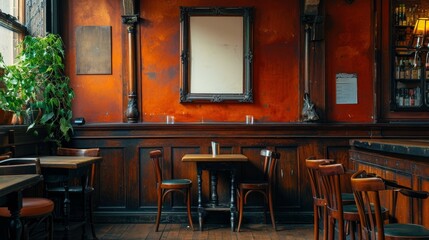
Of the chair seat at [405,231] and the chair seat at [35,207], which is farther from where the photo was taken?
the chair seat at [35,207]

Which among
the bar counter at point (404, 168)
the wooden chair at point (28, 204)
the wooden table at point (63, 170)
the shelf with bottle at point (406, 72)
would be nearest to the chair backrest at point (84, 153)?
the wooden table at point (63, 170)

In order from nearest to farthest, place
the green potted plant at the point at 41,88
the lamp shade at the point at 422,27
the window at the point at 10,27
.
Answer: the lamp shade at the point at 422,27
the green potted plant at the point at 41,88
the window at the point at 10,27

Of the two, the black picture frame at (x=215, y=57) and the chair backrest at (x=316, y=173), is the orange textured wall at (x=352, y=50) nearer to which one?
the black picture frame at (x=215, y=57)

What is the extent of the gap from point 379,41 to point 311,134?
5.00 feet

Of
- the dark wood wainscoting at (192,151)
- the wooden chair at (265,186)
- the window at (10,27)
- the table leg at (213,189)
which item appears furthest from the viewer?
the dark wood wainscoting at (192,151)

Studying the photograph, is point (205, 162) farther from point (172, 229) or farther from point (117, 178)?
point (117, 178)

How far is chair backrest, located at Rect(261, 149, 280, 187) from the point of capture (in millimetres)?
6076

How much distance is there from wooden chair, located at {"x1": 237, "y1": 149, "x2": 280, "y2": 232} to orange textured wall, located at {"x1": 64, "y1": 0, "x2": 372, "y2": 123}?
2.44ft

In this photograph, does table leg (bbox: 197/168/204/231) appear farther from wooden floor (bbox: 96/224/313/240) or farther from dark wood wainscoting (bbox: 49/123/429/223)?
dark wood wainscoting (bbox: 49/123/429/223)

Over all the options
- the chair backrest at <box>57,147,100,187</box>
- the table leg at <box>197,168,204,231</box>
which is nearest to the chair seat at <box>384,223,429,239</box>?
the table leg at <box>197,168,204,231</box>

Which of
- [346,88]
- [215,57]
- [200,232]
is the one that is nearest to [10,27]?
[215,57]

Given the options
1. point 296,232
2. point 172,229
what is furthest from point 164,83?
point 296,232

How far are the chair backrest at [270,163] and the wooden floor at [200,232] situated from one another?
58 centimetres

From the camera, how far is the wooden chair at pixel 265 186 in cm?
603
